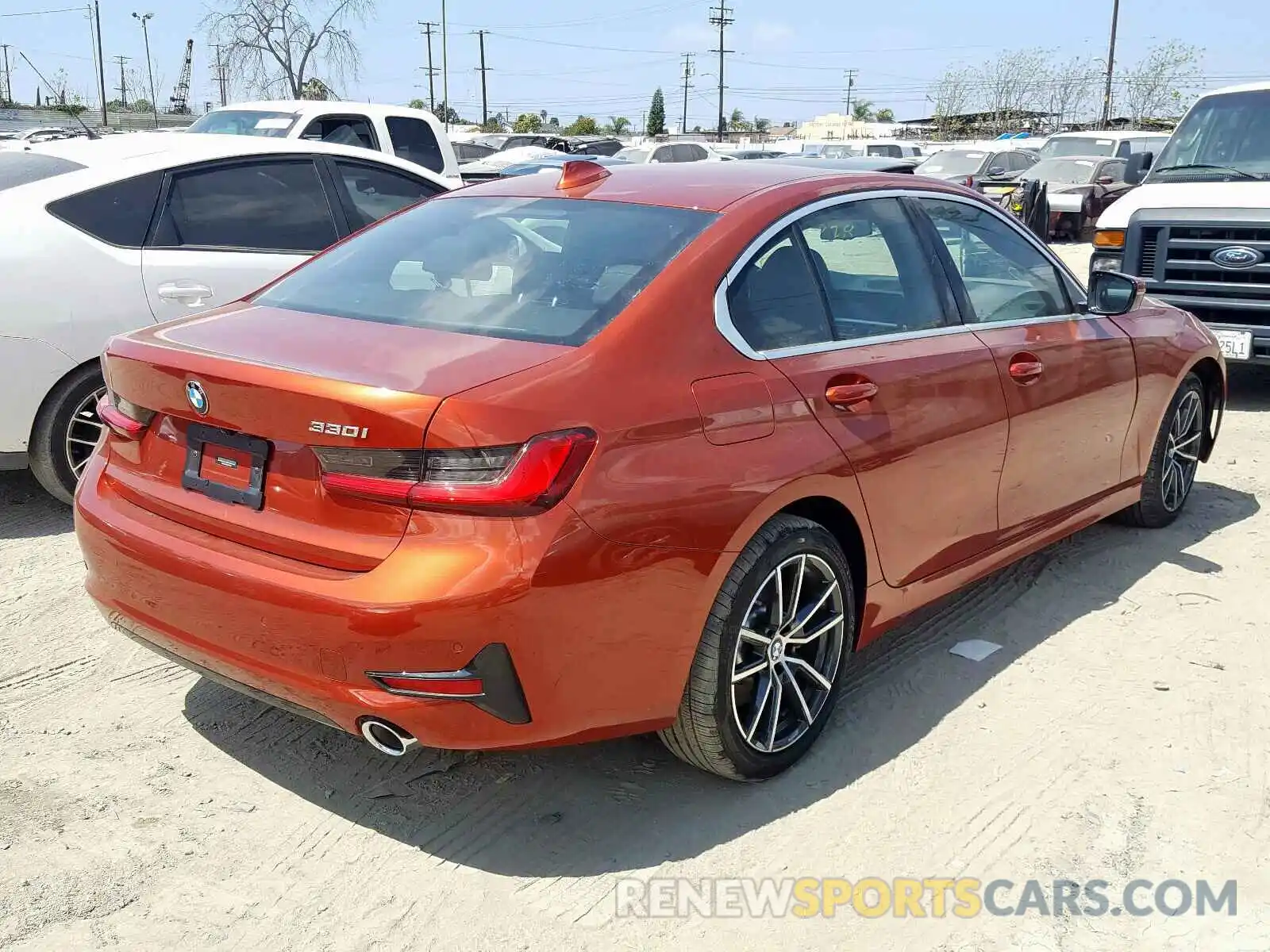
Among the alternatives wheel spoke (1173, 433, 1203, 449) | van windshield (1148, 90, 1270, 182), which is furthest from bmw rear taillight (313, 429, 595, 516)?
van windshield (1148, 90, 1270, 182)

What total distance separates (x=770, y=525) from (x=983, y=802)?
3.23 feet

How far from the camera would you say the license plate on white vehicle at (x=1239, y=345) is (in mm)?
7812

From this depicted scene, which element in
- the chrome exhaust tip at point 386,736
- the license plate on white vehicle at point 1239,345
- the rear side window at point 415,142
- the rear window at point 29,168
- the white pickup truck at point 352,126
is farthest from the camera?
the rear side window at point 415,142

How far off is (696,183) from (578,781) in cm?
182

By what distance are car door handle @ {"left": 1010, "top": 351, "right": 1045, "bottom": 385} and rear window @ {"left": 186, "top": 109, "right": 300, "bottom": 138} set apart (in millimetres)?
8754

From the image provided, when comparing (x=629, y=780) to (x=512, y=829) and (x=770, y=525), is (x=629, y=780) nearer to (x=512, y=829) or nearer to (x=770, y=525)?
(x=512, y=829)

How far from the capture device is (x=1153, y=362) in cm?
507

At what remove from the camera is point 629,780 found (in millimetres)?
3418

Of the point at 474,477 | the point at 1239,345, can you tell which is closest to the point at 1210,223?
the point at 1239,345

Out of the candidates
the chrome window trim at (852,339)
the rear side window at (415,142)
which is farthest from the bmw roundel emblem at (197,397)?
the rear side window at (415,142)

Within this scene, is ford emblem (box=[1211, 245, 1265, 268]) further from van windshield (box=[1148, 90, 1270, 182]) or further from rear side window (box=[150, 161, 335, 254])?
rear side window (box=[150, 161, 335, 254])

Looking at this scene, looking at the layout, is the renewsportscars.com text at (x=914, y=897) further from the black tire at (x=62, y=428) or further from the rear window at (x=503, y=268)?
the black tire at (x=62, y=428)

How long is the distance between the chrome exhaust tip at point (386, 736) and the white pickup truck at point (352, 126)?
952cm

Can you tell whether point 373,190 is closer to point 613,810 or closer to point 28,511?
point 28,511
